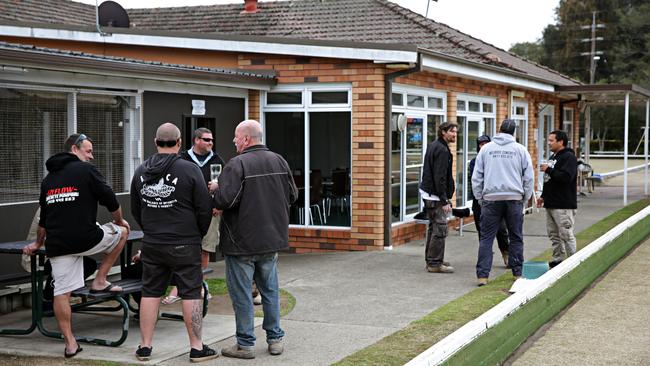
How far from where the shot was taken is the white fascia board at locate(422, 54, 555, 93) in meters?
12.5

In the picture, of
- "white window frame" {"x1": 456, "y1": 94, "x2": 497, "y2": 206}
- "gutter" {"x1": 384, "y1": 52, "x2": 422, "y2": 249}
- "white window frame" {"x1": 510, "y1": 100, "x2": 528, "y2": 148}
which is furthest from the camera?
"white window frame" {"x1": 510, "y1": 100, "x2": 528, "y2": 148}

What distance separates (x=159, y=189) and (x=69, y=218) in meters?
0.81

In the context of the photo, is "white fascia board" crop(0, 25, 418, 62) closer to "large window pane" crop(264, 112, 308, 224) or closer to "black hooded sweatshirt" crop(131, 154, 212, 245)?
"large window pane" crop(264, 112, 308, 224)

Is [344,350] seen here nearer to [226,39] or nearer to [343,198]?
[343,198]

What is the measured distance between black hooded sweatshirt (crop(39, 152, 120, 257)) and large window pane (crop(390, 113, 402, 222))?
6664 mm

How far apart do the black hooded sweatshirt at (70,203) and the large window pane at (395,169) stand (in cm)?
666

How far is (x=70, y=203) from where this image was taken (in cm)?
664

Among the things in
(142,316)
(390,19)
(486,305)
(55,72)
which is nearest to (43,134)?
(55,72)

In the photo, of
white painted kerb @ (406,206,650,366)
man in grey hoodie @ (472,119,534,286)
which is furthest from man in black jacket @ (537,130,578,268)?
man in grey hoodie @ (472,119,534,286)

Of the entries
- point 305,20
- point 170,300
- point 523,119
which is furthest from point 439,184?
point 523,119

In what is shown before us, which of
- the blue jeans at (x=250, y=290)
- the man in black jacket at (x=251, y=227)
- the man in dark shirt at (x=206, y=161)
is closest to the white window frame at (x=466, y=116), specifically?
the man in dark shirt at (x=206, y=161)

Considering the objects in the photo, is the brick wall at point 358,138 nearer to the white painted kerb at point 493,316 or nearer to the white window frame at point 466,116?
the white window frame at point 466,116

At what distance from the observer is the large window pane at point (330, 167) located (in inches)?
504

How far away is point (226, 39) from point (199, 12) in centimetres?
590
